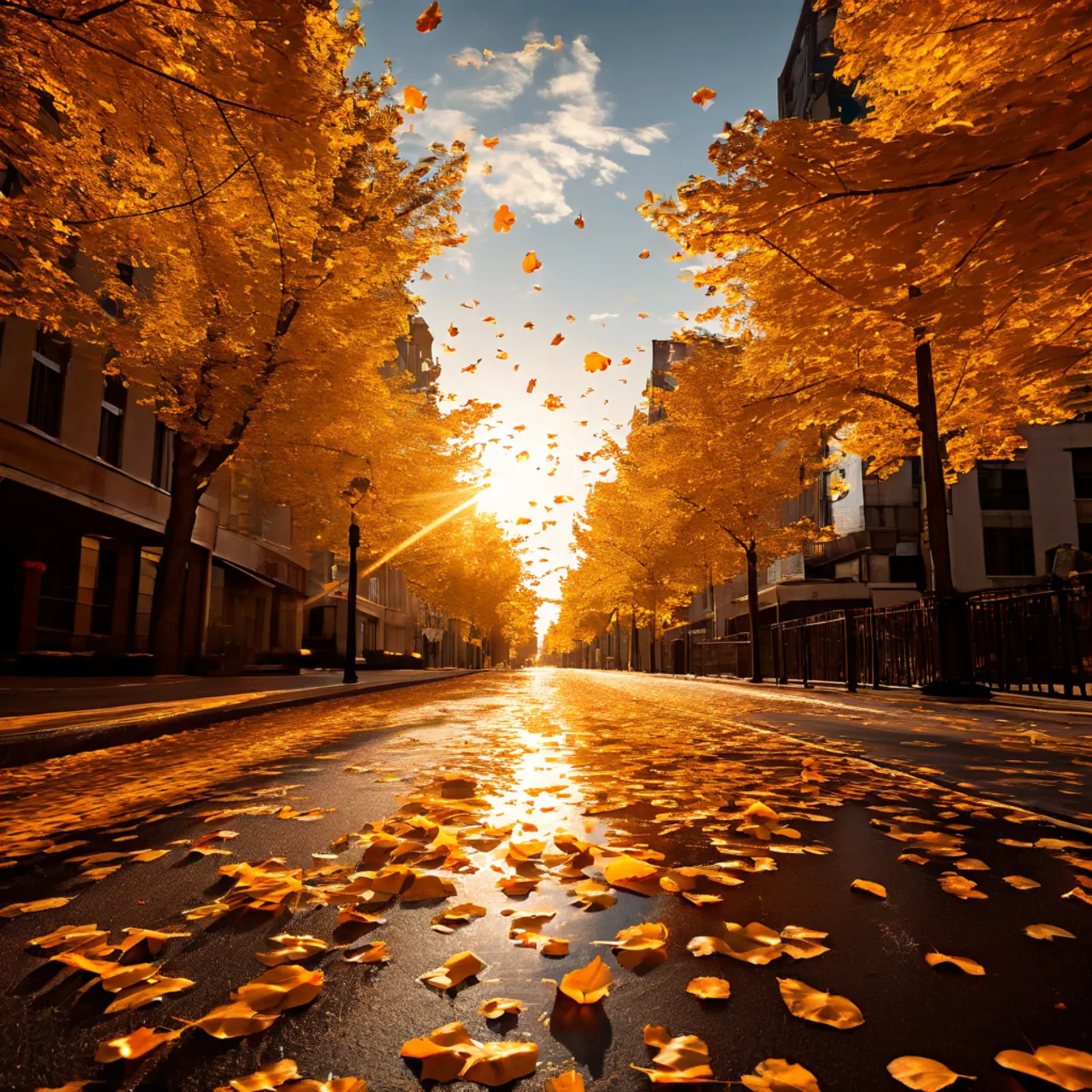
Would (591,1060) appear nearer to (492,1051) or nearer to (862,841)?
(492,1051)

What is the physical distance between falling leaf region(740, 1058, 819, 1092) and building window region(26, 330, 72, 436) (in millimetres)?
18021

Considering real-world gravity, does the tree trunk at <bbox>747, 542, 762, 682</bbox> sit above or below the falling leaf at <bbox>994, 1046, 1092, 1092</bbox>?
above

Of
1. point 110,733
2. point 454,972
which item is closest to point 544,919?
point 454,972

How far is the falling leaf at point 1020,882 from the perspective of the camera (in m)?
2.46

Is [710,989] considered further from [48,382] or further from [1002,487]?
[1002,487]

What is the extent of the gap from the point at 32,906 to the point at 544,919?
1567mm

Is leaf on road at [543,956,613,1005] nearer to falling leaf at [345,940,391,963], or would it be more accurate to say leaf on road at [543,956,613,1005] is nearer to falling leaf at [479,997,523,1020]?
falling leaf at [479,997,523,1020]

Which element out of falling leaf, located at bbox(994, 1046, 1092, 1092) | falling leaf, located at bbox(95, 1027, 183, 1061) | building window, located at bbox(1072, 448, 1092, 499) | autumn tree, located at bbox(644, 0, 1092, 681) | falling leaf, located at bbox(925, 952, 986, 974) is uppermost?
building window, located at bbox(1072, 448, 1092, 499)

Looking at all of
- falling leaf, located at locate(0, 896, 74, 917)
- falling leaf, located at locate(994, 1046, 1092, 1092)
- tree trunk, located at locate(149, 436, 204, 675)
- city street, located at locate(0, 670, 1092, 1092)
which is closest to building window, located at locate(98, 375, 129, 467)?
tree trunk, located at locate(149, 436, 204, 675)

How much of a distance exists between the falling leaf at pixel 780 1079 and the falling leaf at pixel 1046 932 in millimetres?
1075

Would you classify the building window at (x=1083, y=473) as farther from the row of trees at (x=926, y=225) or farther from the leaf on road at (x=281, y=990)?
the leaf on road at (x=281, y=990)

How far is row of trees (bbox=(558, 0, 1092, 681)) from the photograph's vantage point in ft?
15.5

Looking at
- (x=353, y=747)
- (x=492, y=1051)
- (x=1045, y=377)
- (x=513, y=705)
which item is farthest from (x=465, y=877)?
(x=1045, y=377)

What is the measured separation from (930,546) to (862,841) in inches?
415
